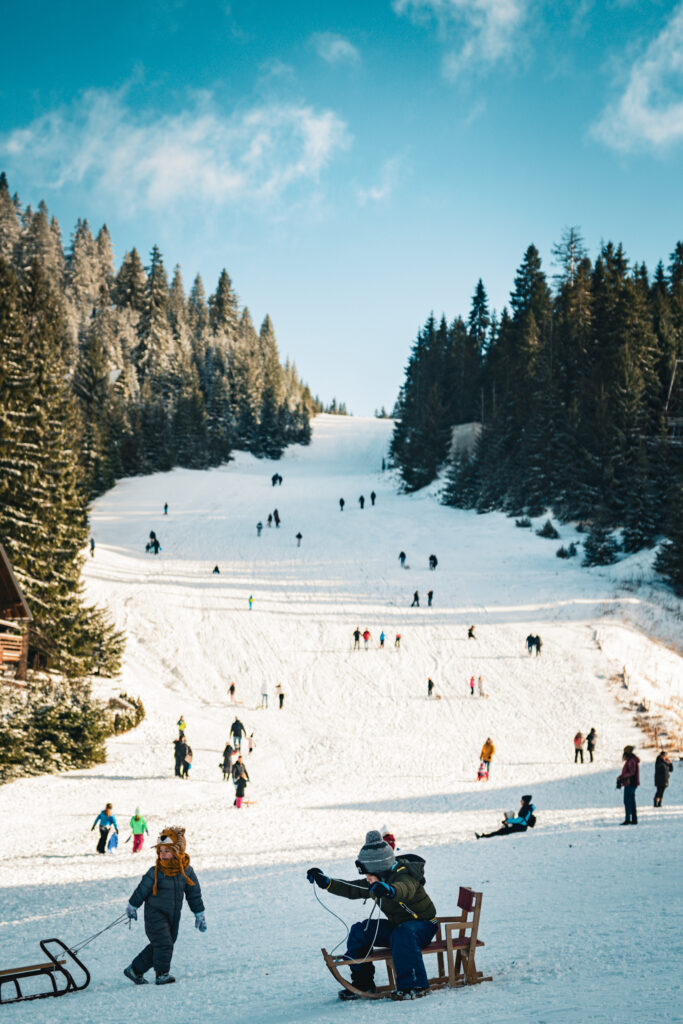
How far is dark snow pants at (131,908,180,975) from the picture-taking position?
20.4 feet

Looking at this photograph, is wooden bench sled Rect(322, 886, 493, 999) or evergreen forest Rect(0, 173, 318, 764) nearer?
wooden bench sled Rect(322, 886, 493, 999)

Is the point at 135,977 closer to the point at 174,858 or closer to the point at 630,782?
the point at 174,858

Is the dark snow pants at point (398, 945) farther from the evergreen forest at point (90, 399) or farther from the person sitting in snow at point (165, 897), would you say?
the evergreen forest at point (90, 399)

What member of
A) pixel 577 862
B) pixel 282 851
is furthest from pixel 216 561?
pixel 577 862

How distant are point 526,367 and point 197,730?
5312cm

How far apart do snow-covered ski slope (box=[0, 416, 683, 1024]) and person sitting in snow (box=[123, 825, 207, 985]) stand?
12.3 inches

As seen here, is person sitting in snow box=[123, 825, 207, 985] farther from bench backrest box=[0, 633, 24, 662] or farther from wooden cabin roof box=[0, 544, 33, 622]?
bench backrest box=[0, 633, 24, 662]

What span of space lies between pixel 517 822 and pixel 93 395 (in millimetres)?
67123

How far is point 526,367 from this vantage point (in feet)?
218

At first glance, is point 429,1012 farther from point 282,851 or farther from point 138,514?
point 138,514

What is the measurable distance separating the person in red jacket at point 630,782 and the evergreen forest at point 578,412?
96.1ft

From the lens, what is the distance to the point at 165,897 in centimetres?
621

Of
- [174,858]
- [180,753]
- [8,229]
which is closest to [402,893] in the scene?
[174,858]

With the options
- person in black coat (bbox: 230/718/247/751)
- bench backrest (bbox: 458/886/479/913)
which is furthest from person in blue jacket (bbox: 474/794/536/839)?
person in black coat (bbox: 230/718/247/751)
